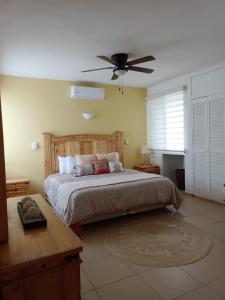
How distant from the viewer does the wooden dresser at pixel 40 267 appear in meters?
1.14

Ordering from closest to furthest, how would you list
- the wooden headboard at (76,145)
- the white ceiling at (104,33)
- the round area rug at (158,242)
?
the white ceiling at (104,33) < the round area rug at (158,242) < the wooden headboard at (76,145)

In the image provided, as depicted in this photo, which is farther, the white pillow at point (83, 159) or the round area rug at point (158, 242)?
the white pillow at point (83, 159)

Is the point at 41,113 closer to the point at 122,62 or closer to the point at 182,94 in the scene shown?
the point at 122,62

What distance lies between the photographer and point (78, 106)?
5.12 m

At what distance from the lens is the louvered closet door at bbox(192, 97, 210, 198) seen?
4.43m

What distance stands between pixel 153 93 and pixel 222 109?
80.1 inches

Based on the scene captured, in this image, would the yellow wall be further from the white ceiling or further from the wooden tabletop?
the wooden tabletop

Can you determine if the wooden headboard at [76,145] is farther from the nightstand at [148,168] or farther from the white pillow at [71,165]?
the nightstand at [148,168]

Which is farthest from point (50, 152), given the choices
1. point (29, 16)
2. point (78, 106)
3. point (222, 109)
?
point (222, 109)

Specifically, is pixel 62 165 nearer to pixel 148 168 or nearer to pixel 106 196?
pixel 106 196

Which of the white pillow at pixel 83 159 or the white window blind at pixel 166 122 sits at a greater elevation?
the white window blind at pixel 166 122

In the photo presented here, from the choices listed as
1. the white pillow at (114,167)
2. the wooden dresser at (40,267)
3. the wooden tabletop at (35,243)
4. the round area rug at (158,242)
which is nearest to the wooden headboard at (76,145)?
the white pillow at (114,167)

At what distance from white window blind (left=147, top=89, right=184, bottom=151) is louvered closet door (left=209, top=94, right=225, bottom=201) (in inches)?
31.5

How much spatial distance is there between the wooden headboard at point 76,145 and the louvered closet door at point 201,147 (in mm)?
1780
